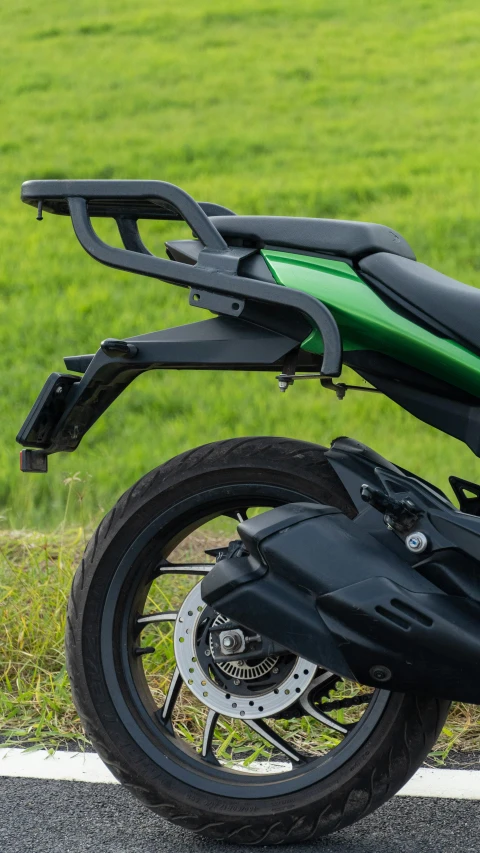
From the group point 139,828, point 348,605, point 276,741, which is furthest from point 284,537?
point 139,828

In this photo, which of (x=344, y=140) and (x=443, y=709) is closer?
(x=443, y=709)

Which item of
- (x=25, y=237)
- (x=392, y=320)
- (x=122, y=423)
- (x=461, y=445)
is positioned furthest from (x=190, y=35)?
(x=392, y=320)

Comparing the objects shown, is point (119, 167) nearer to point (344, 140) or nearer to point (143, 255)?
point (344, 140)

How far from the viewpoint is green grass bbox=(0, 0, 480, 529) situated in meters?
6.26

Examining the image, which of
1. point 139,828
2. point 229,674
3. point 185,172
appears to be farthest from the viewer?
point 185,172

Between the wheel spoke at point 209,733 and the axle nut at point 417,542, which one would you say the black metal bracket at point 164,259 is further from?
the wheel spoke at point 209,733

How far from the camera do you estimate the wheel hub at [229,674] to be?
2.46m

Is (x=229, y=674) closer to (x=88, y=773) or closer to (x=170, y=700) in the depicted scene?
(x=170, y=700)

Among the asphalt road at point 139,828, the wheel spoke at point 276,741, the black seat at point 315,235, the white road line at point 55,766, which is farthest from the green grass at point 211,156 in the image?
the black seat at point 315,235

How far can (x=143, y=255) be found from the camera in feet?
8.00

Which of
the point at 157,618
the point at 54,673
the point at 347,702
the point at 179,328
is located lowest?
the point at 54,673

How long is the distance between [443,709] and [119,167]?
9120mm

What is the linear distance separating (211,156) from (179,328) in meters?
8.94

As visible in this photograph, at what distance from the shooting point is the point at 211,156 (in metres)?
11.1
